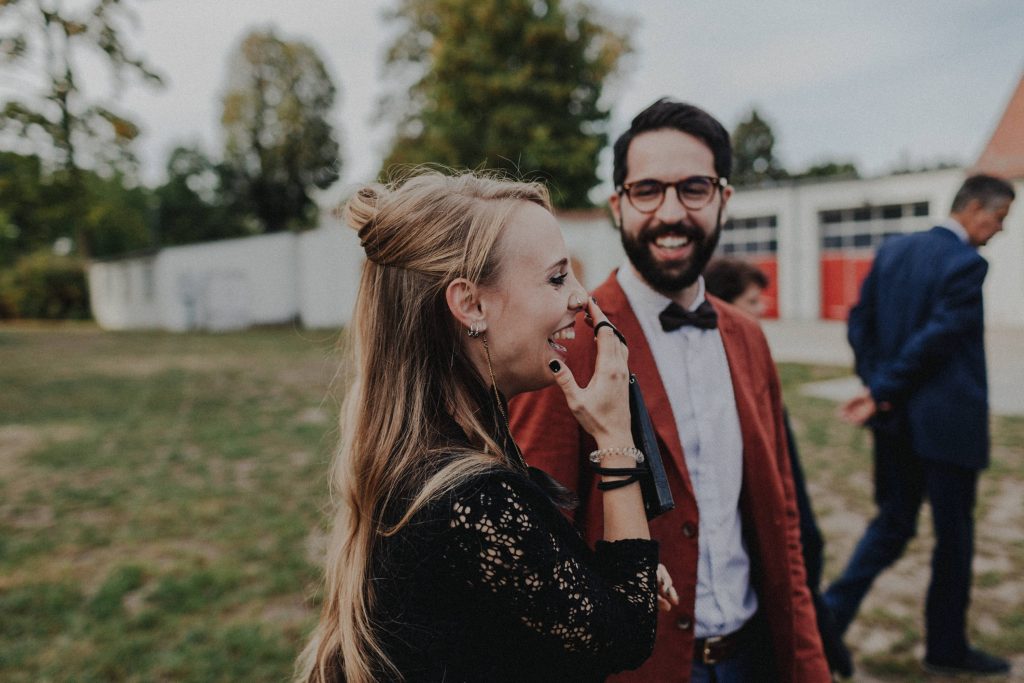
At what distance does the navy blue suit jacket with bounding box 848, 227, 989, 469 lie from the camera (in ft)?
10.8

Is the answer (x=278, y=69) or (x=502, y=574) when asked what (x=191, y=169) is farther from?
(x=502, y=574)

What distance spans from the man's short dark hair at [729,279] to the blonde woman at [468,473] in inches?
79.9

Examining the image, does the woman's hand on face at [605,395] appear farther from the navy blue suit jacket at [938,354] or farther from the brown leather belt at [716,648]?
the navy blue suit jacket at [938,354]

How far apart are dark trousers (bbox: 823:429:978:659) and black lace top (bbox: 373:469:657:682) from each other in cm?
271

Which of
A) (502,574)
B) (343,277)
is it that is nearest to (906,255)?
(502,574)

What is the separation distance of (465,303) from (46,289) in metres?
43.2

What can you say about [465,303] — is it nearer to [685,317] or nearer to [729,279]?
[685,317]

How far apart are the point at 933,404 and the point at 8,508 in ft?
22.2

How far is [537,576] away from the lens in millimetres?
1179

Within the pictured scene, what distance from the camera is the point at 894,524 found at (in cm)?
351

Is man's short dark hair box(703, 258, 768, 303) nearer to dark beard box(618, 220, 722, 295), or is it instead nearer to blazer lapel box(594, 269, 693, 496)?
dark beard box(618, 220, 722, 295)

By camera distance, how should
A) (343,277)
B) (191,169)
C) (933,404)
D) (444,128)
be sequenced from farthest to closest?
(191,169) < (343,277) < (444,128) < (933,404)

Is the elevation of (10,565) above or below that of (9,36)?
below

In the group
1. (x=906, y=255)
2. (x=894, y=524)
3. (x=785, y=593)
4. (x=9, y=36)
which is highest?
(x=9, y=36)
